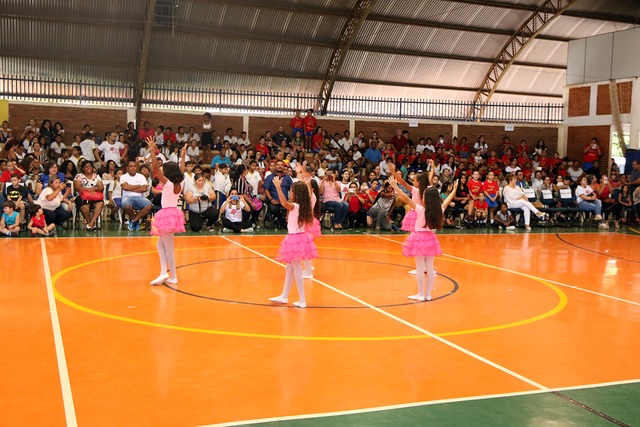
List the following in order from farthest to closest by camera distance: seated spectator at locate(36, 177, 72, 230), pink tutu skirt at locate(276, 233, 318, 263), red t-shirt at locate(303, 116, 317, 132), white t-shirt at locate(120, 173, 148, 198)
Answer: red t-shirt at locate(303, 116, 317, 132) → white t-shirt at locate(120, 173, 148, 198) → seated spectator at locate(36, 177, 72, 230) → pink tutu skirt at locate(276, 233, 318, 263)

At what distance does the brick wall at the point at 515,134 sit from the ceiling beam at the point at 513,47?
441 cm

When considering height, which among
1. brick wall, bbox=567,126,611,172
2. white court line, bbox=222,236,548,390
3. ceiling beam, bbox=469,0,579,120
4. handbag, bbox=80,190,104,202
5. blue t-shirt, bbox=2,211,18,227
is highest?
ceiling beam, bbox=469,0,579,120

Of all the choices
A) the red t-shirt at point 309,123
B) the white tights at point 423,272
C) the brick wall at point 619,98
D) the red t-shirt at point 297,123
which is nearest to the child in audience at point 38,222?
the white tights at point 423,272

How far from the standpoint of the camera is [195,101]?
2816 cm

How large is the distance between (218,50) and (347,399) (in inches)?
941

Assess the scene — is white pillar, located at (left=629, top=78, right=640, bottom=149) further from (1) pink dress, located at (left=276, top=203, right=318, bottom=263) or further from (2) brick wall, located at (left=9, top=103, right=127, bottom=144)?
(1) pink dress, located at (left=276, top=203, right=318, bottom=263)

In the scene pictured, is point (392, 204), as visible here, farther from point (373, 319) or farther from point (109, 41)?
point (109, 41)

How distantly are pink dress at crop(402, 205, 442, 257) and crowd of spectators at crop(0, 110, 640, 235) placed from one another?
2.07 metres

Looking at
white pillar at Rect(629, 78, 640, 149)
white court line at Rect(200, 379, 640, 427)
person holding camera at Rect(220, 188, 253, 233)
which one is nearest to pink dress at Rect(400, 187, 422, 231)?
white court line at Rect(200, 379, 640, 427)

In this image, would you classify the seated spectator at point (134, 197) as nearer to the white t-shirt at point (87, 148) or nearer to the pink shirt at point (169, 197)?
the white t-shirt at point (87, 148)

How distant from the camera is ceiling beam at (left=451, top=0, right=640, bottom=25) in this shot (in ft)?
94.5

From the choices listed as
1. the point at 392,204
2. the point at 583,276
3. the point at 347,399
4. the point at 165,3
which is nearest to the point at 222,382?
the point at 347,399

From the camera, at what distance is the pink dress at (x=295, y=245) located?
8.54m

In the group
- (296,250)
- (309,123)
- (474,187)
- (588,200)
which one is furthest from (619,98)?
(296,250)
